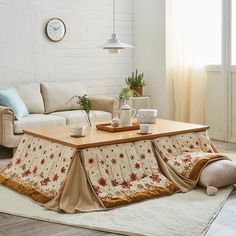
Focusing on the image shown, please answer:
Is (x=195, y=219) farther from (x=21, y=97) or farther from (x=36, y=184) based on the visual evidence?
(x=21, y=97)

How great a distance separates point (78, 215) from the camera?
10.8 ft

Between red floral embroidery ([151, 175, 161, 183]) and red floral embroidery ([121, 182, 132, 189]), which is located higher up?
red floral embroidery ([151, 175, 161, 183])

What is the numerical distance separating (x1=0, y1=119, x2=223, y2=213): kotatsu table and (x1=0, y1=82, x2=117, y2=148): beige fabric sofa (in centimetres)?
79

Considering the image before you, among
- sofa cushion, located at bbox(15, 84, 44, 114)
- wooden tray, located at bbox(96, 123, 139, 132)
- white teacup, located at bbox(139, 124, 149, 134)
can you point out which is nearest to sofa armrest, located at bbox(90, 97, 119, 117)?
sofa cushion, located at bbox(15, 84, 44, 114)

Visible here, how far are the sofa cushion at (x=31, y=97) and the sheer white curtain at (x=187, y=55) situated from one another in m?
1.91

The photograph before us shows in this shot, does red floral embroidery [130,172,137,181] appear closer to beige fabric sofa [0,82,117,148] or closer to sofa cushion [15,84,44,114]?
beige fabric sofa [0,82,117,148]

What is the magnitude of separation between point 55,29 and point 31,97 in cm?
108

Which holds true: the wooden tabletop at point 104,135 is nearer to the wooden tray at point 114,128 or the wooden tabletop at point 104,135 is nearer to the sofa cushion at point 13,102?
the wooden tray at point 114,128

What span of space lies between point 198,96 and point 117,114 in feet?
3.83

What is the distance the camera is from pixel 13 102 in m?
A: 5.33

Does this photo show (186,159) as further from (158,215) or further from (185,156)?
(158,215)

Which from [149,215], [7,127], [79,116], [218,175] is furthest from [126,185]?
[79,116]

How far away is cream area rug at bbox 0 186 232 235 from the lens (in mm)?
3029

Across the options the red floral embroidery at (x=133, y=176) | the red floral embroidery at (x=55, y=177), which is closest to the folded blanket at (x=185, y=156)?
the red floral embroidery at (x=133, y=176)
